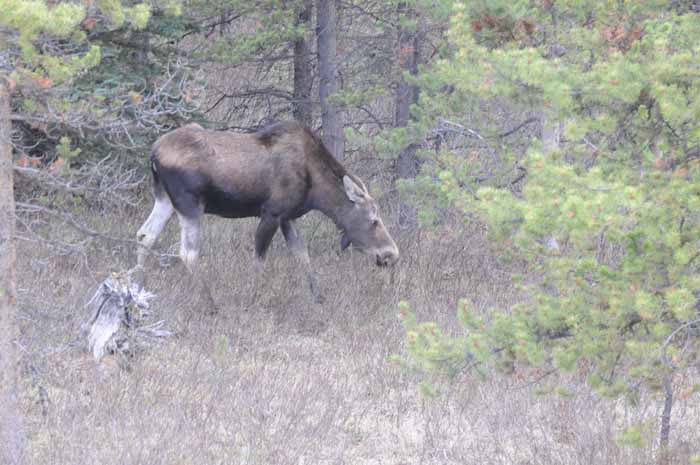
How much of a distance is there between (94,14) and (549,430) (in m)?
4.97

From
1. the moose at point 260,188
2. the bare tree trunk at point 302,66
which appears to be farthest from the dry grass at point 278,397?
the bare tree trunk at point 302,66

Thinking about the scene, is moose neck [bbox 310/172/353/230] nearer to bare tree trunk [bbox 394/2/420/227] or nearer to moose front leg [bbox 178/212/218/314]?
moose front leg [bbox 178/212/218/314]

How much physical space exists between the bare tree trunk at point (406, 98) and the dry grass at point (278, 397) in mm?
2866

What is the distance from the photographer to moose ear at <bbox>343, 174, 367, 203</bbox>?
1227cm

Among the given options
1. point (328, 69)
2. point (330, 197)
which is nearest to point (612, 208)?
point (330, 197)

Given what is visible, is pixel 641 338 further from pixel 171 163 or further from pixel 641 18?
pixel 171 163

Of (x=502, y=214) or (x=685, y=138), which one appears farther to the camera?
(x=685, y=138)

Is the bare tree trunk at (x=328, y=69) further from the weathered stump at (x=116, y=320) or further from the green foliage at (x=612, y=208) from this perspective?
the green foliage at (x=612, y=208)

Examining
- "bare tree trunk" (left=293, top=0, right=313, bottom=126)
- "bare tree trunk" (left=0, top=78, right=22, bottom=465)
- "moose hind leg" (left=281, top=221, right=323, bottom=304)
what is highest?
"bare tree trunk" (left=0, top=78, right=22, bottom=465)

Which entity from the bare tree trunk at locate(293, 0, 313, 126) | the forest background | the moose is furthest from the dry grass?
A: the bare tree trunk at locate(293, 0, 313, 126)

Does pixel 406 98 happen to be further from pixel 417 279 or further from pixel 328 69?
Answer: pixel 417 279

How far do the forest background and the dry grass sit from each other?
3 cm

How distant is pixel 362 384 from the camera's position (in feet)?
30.6

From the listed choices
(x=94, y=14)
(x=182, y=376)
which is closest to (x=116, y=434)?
(x=182, y=376)
